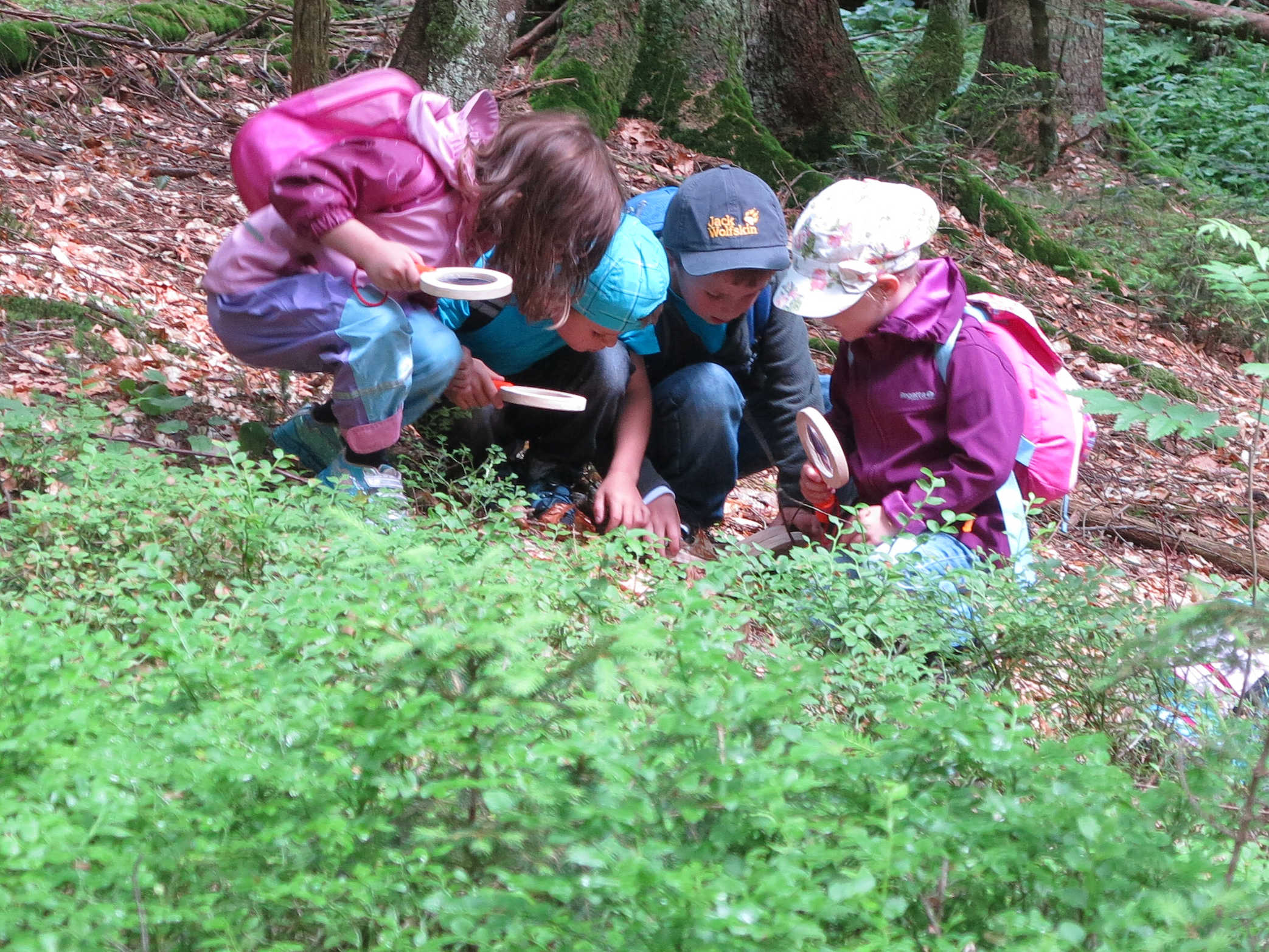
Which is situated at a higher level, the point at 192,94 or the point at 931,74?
the point at 931,74

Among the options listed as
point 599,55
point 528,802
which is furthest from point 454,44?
point 528,802

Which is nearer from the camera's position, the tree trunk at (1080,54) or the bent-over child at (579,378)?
the bent-over child at (579,378)

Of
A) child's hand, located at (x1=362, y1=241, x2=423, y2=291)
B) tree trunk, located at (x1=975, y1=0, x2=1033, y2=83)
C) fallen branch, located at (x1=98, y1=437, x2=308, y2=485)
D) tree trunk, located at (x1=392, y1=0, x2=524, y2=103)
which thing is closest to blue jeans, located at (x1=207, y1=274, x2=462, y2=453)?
child's hand, located at (x1=362, y1=241, x2=423, y2=291)

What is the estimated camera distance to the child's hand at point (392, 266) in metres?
2.84

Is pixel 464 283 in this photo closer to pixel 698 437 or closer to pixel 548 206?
pixel 548 206

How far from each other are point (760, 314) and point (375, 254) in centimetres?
130

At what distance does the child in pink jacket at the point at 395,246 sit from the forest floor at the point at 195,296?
1.82 ft

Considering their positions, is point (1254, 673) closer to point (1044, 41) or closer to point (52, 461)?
point (52, 461)

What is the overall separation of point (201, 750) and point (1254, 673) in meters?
2.42

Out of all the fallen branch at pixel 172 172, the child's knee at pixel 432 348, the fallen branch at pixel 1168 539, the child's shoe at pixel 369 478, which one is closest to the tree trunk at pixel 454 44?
the fallen branch at pixel 172 172

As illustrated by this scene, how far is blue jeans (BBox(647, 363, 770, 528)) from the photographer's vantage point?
3.47 meters

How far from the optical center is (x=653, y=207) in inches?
136

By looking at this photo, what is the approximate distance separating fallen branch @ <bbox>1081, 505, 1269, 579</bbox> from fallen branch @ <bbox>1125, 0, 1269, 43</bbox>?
7.76m

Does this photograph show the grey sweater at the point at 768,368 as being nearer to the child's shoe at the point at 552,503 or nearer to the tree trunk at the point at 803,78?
the child's shoe at the point at 552,503
